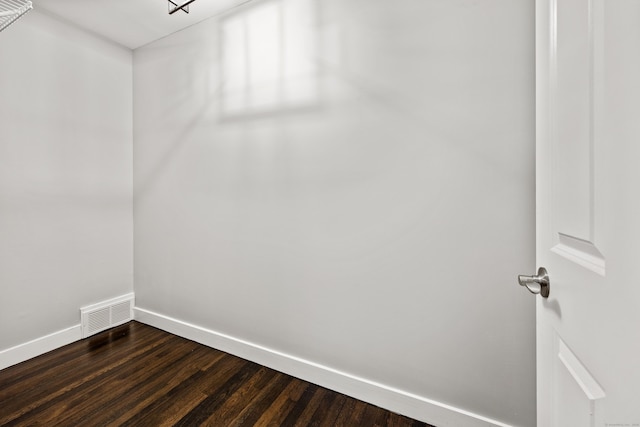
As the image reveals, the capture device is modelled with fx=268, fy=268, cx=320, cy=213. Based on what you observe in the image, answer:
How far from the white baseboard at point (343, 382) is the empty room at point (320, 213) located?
14 millimetres

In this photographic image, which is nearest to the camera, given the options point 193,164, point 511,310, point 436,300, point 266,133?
point 511,310

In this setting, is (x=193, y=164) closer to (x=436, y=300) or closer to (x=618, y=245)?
(x=436, y=300)

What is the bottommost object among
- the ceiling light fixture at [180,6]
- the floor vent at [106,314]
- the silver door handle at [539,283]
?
the floor vent at [106,314]

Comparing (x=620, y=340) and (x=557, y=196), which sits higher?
(x=557, y=196)

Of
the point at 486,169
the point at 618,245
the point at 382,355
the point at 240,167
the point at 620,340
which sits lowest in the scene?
the point at 382,355

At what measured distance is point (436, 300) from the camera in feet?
4.79

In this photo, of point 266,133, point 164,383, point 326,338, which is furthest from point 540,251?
point 164,383

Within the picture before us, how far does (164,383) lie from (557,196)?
2.28 m

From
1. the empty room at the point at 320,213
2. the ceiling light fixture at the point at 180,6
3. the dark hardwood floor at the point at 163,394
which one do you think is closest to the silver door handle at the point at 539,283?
the empty room at the point at 320,213

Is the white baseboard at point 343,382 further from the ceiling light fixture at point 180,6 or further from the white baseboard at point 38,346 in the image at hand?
the ceiling light fixture at point 180,6

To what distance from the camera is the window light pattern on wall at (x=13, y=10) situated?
3.91 ft

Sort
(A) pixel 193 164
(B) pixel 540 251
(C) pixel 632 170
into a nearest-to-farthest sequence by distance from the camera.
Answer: (C) pixel 632 170 → (B) pixel 540 251 → (A) pixel 193 164

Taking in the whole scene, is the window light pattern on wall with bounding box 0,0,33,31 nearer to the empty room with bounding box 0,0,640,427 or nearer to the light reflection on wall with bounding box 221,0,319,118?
the empty room with bounding box 0,0,640,427

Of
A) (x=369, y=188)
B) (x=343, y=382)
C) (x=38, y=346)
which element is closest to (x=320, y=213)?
(x=369, y=188)
